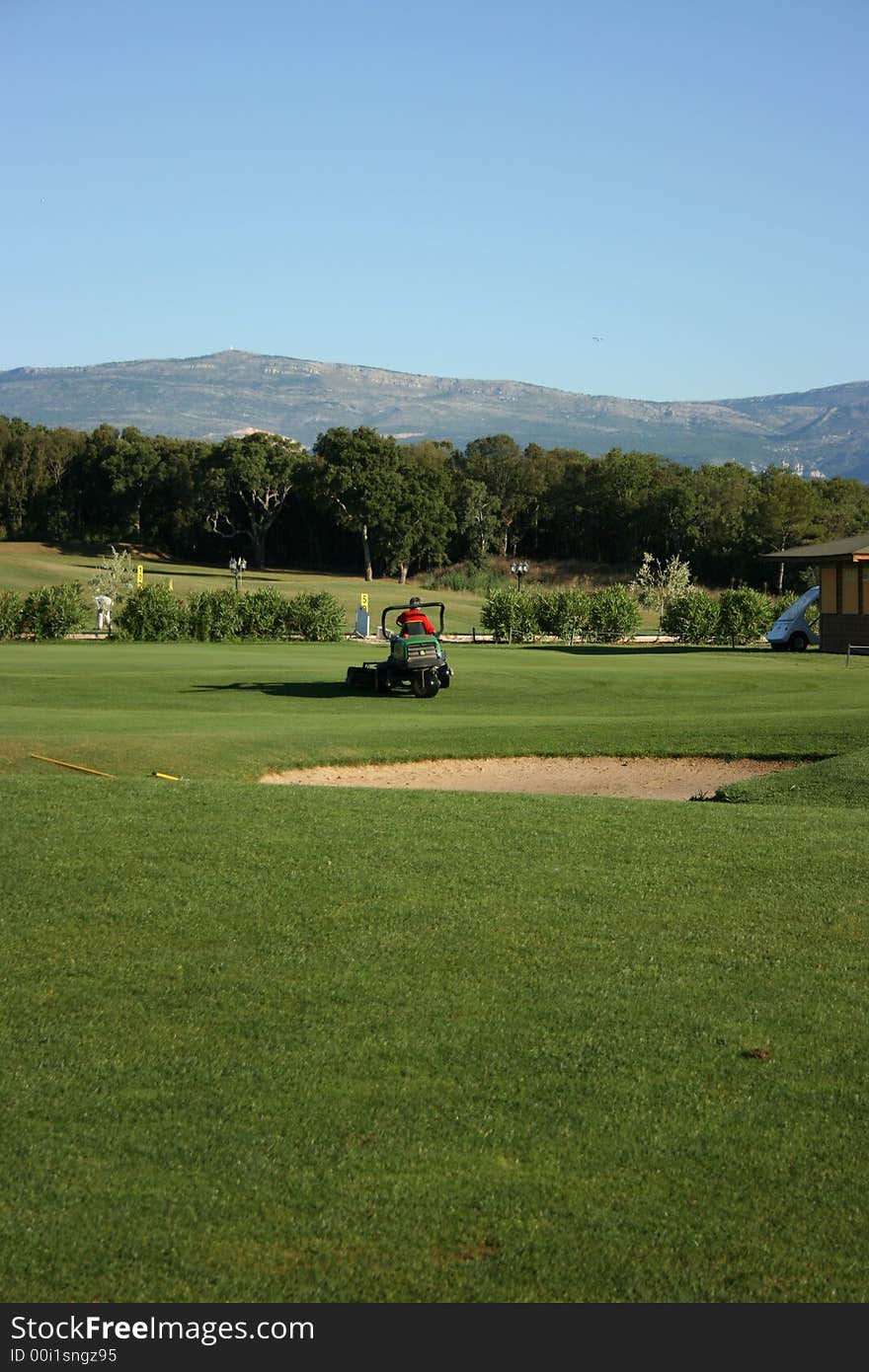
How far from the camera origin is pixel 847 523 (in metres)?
93.4

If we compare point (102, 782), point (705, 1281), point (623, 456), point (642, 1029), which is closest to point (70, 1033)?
point (642, 1029)

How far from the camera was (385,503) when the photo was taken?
315ft

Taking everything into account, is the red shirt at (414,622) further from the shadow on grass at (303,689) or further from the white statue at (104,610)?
the white statue at (104,610)

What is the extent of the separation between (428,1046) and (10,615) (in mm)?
41221

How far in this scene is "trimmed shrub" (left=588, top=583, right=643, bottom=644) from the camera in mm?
51628

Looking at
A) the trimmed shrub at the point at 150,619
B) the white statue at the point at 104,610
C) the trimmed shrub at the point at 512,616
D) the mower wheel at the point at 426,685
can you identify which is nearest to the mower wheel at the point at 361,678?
the mower wheel at the point at 426,685

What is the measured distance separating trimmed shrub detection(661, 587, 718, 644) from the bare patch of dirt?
110 feet

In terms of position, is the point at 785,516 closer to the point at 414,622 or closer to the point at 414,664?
the point at 414,622

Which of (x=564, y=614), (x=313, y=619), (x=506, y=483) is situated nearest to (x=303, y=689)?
(x=313, y=619)

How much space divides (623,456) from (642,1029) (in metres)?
105

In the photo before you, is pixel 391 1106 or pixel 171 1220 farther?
pixel 391 1106

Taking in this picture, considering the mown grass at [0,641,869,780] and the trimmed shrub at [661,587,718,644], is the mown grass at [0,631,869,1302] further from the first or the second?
the trimmed shrub at [661,587,718,644]

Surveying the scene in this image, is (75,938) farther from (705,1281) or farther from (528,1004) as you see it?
(705,1281)

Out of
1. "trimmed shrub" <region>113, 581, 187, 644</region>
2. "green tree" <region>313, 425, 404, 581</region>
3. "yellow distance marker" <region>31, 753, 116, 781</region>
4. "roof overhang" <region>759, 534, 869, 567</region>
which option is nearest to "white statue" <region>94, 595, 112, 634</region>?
"trimmed shrub" <region>113, 581, 187, 644</region>
